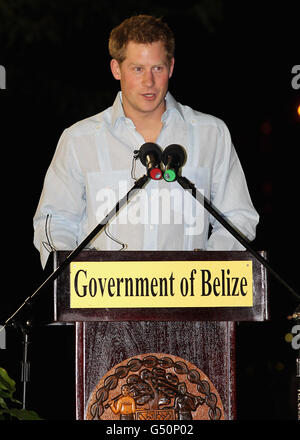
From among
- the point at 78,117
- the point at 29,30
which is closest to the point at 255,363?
the point at 78,117

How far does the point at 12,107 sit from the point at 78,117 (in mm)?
578

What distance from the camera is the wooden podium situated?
10.5ft

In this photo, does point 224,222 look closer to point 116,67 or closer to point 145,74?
point 145,74

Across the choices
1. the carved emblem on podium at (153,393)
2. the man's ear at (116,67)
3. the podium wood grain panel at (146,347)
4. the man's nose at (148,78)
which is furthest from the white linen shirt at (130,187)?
the carved emblem on podium at (153,393)

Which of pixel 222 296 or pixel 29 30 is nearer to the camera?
pixel 222 296

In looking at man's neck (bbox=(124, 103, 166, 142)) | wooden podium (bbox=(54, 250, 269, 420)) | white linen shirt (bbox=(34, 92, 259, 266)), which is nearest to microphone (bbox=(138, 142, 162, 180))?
wooden podium (bbox=(54, 250, 269, 420))

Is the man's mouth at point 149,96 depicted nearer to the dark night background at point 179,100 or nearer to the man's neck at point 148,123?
the man's neck at point 148,123

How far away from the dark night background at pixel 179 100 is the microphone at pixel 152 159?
4153 mm

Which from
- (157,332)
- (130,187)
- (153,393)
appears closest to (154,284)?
(157,332)

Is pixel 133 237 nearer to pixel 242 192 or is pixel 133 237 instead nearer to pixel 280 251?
pixel 242 192

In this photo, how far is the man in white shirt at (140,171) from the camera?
3.91 metres

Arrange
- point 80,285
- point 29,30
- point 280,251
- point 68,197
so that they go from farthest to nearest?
point 280,251, point 29,30, point 68,197, point 80,285

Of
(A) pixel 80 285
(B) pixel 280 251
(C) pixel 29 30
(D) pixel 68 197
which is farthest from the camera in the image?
(B) pixel 280 251

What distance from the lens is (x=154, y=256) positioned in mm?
3242
